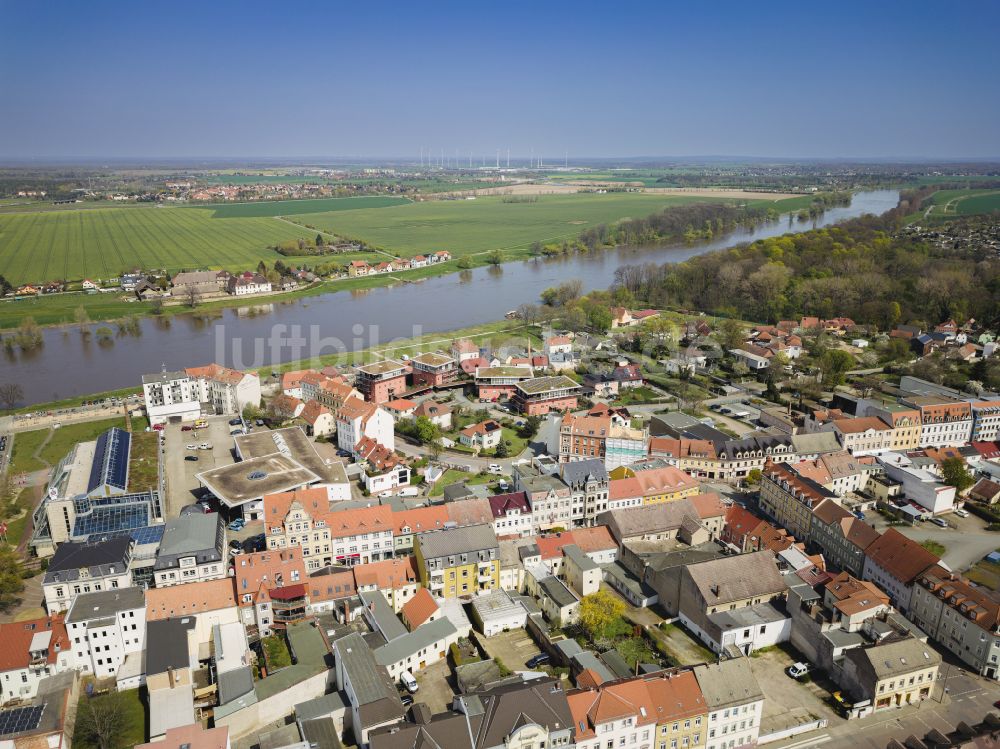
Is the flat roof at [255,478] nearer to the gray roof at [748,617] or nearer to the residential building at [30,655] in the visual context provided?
the residential building at [30,655]

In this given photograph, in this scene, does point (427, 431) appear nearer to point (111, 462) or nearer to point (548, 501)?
point (548, 501)

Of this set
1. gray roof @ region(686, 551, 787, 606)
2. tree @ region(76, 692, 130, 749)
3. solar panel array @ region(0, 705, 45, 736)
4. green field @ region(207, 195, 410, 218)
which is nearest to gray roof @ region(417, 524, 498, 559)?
gray roof @ region(686, 551, 787, 606)

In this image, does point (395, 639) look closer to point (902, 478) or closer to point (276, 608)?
point (276, 608)

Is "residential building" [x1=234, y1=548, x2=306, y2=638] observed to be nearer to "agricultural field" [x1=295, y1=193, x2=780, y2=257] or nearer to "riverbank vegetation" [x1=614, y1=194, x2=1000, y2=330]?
"riverbank vegetation" [x1=614, y1=194, x2=1000, y2=330]

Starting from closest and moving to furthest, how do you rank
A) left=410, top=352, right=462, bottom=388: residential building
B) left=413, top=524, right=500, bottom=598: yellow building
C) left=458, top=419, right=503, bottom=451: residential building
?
left=413, top=524, right=500, bottom=598: yellow building → left=458, top=419, right=503, bottom=451: residential building → left=410, top=352, right=462, bottom=388: residential building

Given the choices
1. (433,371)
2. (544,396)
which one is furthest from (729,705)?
(433,371)

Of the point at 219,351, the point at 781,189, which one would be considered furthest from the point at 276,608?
the point at 781,189
